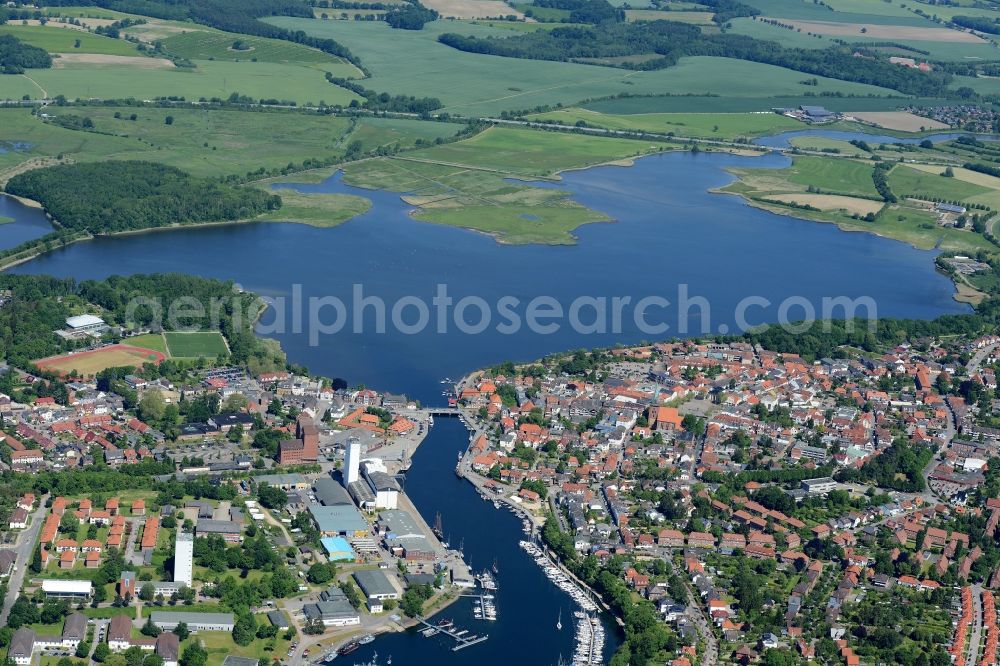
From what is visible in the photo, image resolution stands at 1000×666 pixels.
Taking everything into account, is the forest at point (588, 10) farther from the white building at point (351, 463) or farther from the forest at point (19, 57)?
the white building at point (351, 463)

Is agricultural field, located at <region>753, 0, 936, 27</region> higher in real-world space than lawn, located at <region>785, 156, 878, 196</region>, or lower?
higher

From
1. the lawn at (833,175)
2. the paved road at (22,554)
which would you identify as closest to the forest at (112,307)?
the paved road at (22,554)

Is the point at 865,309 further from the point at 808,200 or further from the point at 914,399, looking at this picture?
the point at 808,200

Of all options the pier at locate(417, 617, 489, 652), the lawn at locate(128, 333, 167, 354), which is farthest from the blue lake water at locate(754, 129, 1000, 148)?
the pier at locate(417, 617, 489, 652)

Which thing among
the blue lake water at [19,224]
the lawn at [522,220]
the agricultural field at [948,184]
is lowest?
the blue lake water at [19,224]

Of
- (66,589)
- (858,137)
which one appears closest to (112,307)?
(66,589)

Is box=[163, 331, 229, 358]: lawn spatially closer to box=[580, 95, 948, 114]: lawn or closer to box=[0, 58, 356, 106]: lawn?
box=[0, 58, 356, 106]: lawn

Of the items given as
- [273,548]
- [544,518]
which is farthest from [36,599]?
[544,518]

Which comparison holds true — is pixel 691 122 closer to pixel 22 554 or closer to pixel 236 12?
pixel 236 12
